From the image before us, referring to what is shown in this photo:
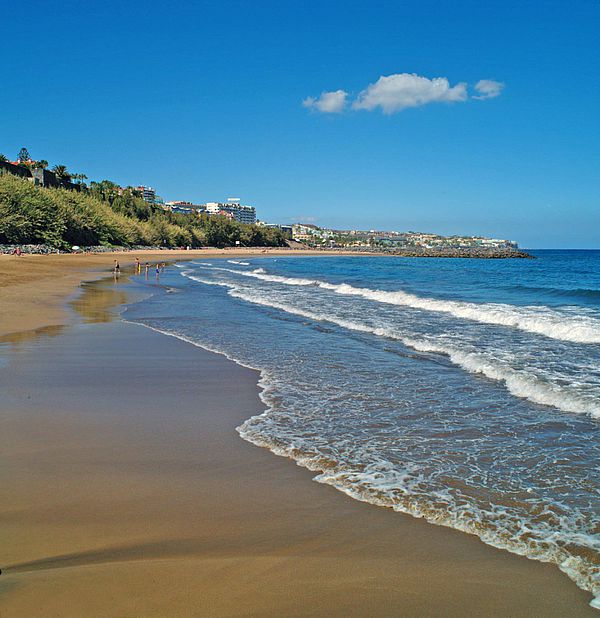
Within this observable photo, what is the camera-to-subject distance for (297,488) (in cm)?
415

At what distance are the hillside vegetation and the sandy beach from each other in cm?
5717

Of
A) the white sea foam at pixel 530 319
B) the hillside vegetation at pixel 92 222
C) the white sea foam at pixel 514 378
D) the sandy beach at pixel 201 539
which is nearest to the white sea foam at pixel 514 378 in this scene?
the white sea foam at pixel 514 378

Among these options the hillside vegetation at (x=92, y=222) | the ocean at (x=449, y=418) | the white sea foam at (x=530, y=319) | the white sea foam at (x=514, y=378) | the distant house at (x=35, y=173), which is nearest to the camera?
the ocean at (x=449, y=418)

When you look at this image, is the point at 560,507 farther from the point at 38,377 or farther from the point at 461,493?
the point at 38,377

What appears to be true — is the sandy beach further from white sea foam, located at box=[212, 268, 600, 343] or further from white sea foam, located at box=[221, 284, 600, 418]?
white sea foam, located at box=[212, 268, 600, 343]

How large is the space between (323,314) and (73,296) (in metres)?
9.85

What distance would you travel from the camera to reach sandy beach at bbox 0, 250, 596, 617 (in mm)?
2678

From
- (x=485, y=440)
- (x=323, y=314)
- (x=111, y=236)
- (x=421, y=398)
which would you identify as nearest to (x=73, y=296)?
(x=323, y=314)

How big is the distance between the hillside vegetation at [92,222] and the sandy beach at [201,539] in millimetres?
57173

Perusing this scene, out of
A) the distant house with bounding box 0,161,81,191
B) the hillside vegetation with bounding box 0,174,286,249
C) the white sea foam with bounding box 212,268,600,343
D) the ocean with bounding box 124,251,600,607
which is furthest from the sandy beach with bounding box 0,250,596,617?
the distant house with bounding box 0,161,81,191

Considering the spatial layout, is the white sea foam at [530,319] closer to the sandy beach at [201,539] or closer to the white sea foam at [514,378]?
the white sea foam at [514,378]

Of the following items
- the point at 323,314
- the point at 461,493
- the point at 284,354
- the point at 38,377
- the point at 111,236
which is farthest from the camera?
the point at 111,236

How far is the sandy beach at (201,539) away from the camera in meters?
2.68

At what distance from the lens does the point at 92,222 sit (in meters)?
77.1
